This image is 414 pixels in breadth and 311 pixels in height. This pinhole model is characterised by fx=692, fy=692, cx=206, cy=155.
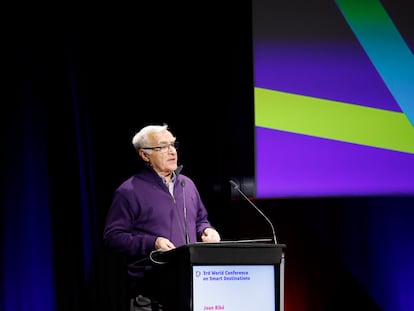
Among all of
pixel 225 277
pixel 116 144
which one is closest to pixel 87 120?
pixel 116 144

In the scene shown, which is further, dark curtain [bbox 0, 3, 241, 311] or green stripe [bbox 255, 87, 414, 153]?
green stripe [bbox 255, 87, 414, 153]

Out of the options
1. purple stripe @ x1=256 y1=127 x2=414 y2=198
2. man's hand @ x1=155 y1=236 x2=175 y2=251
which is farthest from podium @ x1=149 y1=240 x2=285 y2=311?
purple stripe @ x1=256 y1=127 x2=414 y2=198

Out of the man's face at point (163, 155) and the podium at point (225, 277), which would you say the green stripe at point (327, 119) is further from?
the podium at point (225, 277)

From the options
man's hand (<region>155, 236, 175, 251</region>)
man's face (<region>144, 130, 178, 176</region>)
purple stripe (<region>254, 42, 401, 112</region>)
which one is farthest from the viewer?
purple stripe (<region>254, 42, 401, 112</region>)

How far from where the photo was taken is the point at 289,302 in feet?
15.1

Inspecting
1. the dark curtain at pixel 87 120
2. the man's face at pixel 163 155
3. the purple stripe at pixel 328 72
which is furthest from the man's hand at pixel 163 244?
the purple stripe at pixel 328 72

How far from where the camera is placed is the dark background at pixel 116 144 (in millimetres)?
4184

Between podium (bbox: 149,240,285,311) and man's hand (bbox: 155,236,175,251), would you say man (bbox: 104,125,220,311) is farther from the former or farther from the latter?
podium (bbox: 149,240,285,311)

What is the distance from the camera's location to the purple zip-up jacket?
11.2 ft

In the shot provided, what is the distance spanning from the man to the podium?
0.36 meters

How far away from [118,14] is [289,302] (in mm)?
2210

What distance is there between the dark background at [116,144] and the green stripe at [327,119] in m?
0.15

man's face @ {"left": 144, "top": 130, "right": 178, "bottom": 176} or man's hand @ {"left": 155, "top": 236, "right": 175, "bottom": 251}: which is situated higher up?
man's face @ {"left": 144, "top": 130, "right": 178, "bottom": 176}

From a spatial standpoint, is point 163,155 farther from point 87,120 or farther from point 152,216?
point 87,120
